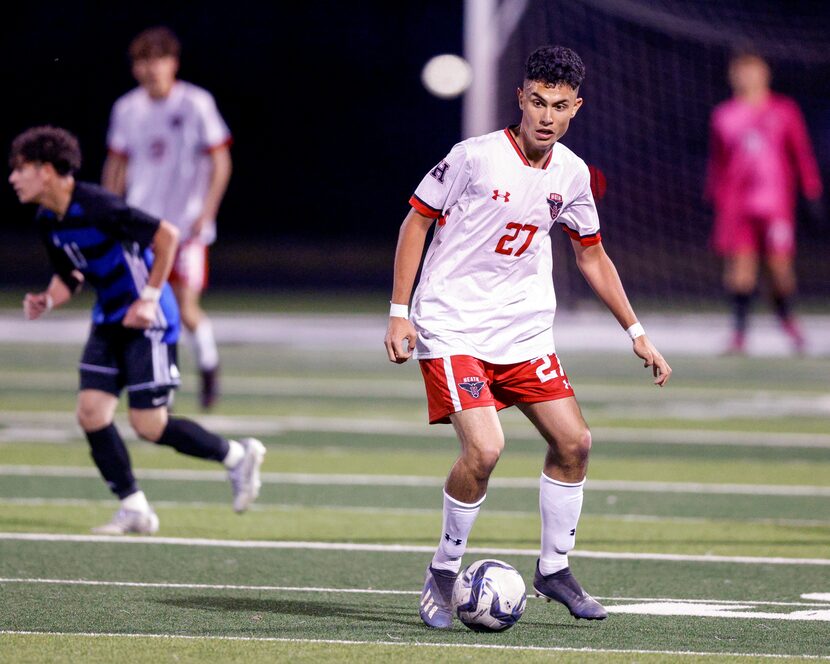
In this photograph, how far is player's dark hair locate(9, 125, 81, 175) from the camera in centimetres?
717

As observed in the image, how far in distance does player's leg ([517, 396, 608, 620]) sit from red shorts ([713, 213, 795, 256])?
447 inches

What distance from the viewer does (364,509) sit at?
8430 millimetres

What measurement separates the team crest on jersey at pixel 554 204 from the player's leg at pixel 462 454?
59cm

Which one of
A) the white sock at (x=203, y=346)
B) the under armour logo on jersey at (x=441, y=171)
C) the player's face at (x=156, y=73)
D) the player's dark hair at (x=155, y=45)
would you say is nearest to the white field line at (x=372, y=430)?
the white sock at (x=203, y=346)

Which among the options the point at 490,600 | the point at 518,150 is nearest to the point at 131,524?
the point at 490,600

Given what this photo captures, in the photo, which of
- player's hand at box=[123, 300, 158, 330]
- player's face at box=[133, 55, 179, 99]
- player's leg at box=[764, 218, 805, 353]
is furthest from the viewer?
player's leg at box=[764, 218, 805, 353]

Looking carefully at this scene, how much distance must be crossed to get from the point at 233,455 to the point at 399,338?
257 centimetres

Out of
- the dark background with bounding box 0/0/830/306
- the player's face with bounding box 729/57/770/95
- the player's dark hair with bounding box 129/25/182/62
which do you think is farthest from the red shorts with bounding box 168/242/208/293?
the dark background with bounding box 0/0/830/306

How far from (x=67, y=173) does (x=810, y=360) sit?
1171 centimetres

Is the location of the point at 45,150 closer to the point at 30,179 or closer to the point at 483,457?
the point at 30,179

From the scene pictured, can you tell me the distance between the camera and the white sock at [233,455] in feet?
25.6

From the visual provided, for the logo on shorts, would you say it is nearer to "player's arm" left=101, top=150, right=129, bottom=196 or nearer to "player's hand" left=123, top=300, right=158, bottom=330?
"player's hand" left=123, top=300, right=158, bottom=330

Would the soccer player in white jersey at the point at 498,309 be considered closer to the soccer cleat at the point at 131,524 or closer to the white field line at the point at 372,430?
the soccer cleat at the point at 131,524

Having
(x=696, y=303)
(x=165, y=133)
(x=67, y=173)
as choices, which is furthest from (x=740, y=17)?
(x=67, y=173)
